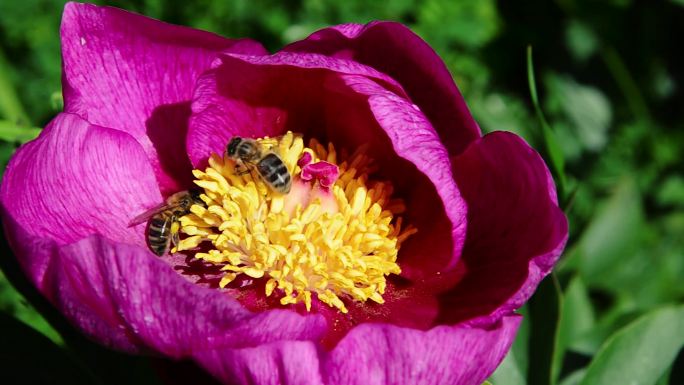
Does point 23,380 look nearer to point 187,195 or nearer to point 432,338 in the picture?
point 187,195

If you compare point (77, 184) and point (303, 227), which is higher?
point (77, 184)

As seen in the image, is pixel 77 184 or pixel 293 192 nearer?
pixel 77 184

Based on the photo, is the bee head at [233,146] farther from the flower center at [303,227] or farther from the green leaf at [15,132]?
the green leaf at [15,132]

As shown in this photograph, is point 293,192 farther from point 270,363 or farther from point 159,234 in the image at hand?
point 270,363

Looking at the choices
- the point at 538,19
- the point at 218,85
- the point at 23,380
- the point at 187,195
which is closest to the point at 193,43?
the point at 218,85

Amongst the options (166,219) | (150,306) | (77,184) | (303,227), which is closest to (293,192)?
(303,227)

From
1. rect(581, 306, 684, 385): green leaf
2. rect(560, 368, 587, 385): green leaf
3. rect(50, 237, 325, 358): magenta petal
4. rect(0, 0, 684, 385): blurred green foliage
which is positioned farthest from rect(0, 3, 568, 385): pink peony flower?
rect(0, 0, 684, 385): blurred green foliage

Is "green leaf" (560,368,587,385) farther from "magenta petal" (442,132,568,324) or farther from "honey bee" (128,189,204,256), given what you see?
"honey bee" (128,189,204,256)

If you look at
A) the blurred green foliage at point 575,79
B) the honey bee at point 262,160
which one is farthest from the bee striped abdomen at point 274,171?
the blurred green foliage at point 575,79

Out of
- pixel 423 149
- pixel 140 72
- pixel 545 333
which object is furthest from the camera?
pixel 545 333
